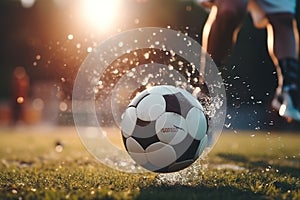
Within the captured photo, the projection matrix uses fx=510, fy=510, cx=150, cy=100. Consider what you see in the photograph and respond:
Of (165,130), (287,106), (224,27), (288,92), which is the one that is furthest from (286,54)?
(165,130)

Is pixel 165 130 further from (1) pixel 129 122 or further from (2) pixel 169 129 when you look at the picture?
(1) pixel 129 122

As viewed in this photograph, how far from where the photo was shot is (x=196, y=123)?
338cm

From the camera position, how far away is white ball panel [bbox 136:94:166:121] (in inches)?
131

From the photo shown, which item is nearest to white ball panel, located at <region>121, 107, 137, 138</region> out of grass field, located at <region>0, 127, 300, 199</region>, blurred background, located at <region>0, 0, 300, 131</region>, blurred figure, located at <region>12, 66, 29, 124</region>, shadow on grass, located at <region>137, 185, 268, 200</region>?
grass field, located at <region>0, 127, 300, 199</region>

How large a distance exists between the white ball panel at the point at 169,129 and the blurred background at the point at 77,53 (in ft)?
2.66

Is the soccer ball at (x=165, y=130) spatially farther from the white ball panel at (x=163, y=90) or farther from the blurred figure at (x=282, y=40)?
the blurred figure at (x=282, y=40)

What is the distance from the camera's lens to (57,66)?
4.98 metres

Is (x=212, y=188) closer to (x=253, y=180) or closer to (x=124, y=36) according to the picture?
(x=253, y=180)

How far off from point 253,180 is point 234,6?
1533 millimetres

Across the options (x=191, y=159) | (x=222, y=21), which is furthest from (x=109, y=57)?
(x=191, y=159)

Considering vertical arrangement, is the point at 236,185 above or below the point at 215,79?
below

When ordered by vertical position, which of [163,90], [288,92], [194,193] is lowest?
[194,193]

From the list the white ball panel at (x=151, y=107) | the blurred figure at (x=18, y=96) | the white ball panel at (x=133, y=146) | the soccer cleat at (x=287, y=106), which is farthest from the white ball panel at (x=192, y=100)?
the blurred figure at (x=18, y=96)

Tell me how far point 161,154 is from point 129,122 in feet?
1.03
